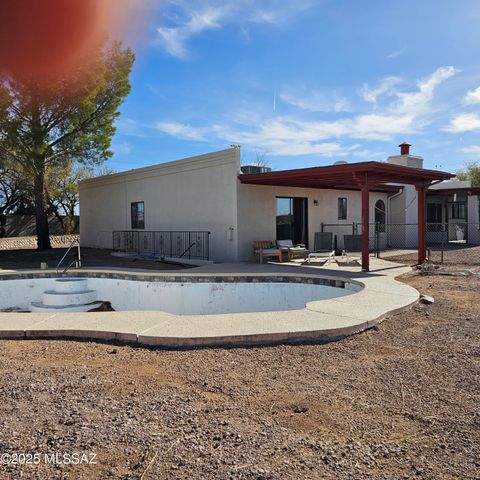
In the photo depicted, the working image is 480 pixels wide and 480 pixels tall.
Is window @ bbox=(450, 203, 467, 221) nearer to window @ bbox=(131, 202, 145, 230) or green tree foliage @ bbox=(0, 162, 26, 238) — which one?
window @ bbox=(131, 202, 145, 230)

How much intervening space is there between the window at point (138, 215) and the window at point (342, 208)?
25.6 feet

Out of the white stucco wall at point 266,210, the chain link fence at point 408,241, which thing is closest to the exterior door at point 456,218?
the chain link fence at point 408,241

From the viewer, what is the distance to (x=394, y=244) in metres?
19.6

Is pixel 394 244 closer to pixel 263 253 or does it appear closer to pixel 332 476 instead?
pixel 263 253

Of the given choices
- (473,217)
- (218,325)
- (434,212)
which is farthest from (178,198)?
(473,217)

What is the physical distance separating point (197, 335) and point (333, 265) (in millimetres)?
8230

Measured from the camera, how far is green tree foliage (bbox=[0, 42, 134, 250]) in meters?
16.9

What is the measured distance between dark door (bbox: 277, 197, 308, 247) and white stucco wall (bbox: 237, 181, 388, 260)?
0.19m

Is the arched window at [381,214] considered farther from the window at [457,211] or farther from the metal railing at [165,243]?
the metal railing at [165,243]

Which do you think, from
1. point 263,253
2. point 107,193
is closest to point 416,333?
point 263,253

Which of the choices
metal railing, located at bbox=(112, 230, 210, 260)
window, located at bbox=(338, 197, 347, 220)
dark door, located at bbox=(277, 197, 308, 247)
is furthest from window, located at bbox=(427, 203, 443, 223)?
metal railing, located at bbox=(112, 230, 210, 260)

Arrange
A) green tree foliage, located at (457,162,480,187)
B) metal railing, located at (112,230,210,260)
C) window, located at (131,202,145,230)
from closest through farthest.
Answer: metal railing, located at (112,230,210,260)
window, located at (131,202,145,230)
green tree foliage, located at (457,162,480,187)

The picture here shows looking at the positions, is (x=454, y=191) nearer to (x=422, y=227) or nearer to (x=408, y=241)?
(x=408, y=241)

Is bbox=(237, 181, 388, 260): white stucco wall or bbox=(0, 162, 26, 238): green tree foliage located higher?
bbox=(0, 162, 26, 238): green tree foliage
